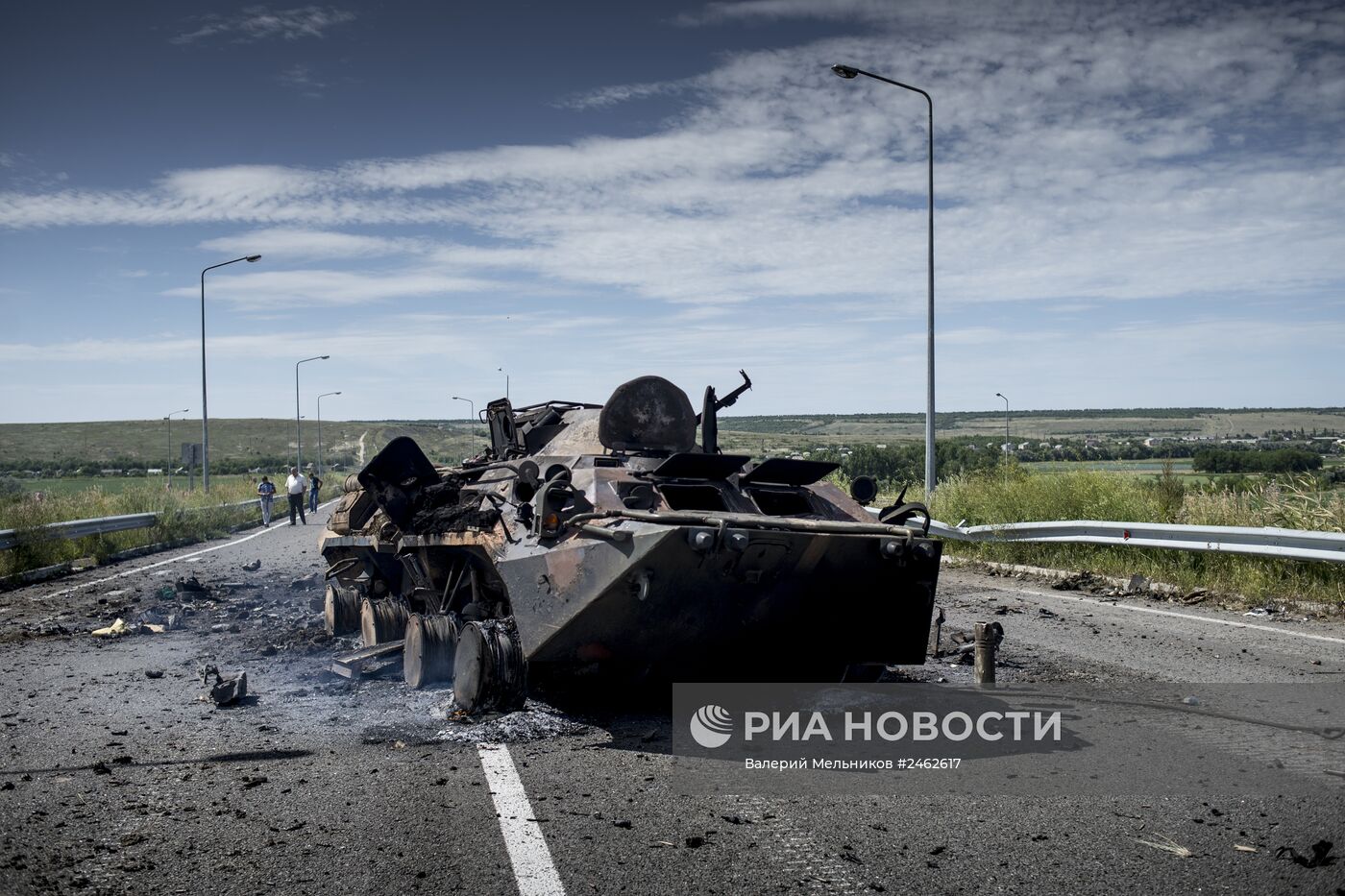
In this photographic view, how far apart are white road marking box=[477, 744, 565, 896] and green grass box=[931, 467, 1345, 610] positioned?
29.5ft

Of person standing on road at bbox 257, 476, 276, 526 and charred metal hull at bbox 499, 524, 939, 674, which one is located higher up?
charred metal hull at bbox 499, 524, 939, 674

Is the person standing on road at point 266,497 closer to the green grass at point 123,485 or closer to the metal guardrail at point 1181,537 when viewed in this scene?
the green grass at point 123,485

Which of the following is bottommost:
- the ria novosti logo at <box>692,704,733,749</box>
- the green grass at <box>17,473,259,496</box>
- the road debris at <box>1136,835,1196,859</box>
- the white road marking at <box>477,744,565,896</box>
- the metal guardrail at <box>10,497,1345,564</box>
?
the green grass at <box>17,473,259,496</box>

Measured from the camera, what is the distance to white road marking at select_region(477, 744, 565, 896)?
4328 millimetres

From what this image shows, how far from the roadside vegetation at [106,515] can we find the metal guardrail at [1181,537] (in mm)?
14607

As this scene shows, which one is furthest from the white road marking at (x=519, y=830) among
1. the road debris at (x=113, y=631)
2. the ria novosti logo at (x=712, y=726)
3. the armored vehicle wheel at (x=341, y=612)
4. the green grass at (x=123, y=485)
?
the green grass at (x=123, y=485)

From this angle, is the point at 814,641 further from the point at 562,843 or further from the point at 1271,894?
the point at 1271,894

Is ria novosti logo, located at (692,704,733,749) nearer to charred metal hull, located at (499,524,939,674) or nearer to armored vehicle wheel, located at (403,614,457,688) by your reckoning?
charred metal hull, located at (499,524,939,674)

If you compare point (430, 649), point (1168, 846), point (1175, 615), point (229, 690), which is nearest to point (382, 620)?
point (430, 649)

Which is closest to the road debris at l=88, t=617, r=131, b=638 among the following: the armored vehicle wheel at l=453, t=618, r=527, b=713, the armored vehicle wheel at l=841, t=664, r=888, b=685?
the armored vehicle wheel at l=453, t=618, r=527, b=713

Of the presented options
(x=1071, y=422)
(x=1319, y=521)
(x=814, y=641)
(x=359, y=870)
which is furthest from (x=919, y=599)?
(x=1071, y=422)

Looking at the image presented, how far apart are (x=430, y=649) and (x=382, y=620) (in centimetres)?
195

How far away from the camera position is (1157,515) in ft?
52.2

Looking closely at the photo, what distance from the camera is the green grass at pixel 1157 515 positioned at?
478 inches
